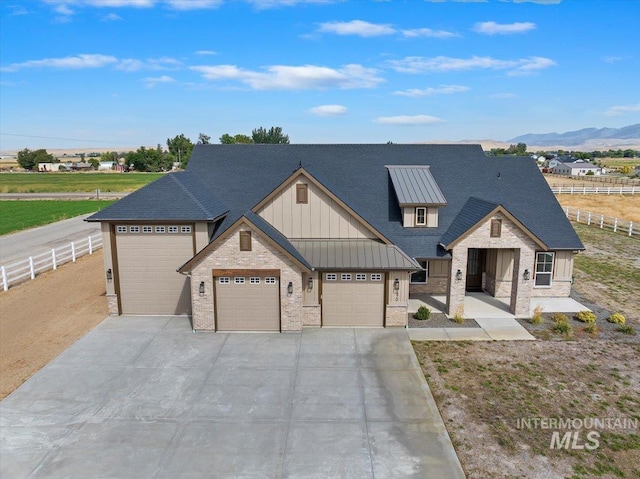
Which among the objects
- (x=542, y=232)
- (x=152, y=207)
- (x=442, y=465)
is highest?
(x=152, y=207)

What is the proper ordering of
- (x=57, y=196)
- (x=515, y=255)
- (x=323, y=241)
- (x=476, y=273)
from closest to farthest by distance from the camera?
1. (x=515, y=255)
2. (x=323, y=241)
3. (x=476, y=273)
4. (x=57, y=196)

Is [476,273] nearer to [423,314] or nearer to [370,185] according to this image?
[423,314]

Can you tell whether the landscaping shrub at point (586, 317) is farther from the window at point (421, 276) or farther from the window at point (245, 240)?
the window at point (245, 240)

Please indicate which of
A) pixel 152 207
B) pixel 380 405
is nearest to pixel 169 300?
pixel 152 207

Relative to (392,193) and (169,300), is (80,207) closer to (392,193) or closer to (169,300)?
(169,300)

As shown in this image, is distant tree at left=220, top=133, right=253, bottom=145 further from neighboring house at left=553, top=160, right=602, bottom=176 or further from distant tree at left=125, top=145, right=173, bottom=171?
neighboring house at left=553, top=160, right=602, bottom=176

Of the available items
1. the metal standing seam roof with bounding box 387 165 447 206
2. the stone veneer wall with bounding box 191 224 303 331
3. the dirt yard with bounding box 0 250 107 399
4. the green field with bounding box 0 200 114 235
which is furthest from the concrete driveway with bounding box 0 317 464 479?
the green field with bounding box 0 200 114 235

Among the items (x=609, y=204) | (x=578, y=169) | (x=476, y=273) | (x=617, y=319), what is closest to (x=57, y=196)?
(x=476, y=273)
